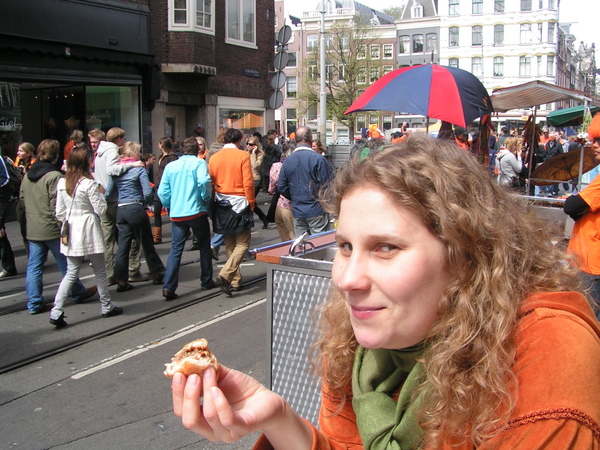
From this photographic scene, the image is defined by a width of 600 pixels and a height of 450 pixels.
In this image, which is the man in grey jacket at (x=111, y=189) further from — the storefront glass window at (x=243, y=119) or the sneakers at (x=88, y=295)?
the storefront glass window at (x=243, y=119)

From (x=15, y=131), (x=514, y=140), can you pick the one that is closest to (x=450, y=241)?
(x=514, y=140)

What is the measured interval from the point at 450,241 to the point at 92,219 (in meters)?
5.58

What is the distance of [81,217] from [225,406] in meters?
5.43

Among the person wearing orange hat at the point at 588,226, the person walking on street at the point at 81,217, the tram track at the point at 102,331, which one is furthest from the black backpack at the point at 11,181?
the person wearing orange hat at the point at 588,226

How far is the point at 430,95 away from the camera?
5.98 m

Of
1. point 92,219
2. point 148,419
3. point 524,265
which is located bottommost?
point 148,419

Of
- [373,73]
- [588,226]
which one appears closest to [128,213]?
[588,226]

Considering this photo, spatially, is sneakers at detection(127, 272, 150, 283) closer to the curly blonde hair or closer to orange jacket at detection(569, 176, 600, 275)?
orange jacket at detection(569, 176, 600, 275)

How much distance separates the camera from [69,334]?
5.86m

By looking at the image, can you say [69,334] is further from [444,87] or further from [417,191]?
[417,191]

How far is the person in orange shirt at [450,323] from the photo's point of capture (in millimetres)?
1212

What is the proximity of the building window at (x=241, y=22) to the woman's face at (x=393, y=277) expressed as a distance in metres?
19.5

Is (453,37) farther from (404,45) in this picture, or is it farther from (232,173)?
(232,173)

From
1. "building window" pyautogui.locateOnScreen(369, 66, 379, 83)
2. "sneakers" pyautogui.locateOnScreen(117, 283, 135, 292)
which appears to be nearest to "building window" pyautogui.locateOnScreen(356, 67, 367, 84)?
"building window" pyautogui.locateOnScreen(369, 66, 379, 83)
